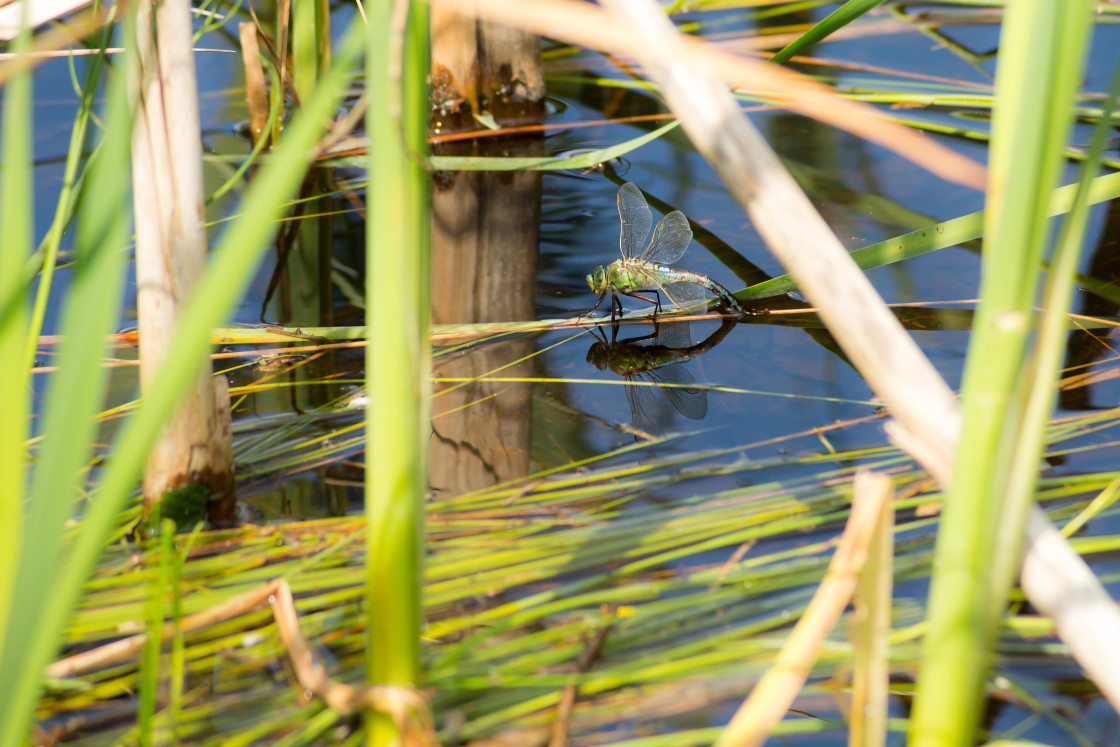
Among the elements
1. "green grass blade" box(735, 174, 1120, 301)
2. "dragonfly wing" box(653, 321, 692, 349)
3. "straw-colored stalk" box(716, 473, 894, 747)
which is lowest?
"straw-colored stalk" box(716, 473, 894, 747)

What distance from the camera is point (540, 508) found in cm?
141

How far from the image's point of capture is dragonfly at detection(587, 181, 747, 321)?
2086 millimetres

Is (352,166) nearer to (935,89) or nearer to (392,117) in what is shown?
(935,89)

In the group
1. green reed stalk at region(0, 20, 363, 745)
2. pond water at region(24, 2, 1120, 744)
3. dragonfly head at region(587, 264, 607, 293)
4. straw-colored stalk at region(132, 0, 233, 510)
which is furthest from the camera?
dragonfly head at region(587, 264, 607, 293)

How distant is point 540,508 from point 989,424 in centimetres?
88

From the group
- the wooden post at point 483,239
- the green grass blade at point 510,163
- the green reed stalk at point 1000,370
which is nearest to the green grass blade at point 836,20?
the green reed stalk at point 1000,370

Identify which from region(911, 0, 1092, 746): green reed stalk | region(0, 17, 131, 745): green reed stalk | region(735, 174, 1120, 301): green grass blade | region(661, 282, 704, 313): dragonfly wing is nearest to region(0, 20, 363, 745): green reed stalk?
region(0, 17, 131, 745): green reed stalk

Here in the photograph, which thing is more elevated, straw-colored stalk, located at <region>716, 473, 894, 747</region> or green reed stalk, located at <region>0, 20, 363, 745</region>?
green reed stalk, located at <region>0, 20, 363, 745</region>

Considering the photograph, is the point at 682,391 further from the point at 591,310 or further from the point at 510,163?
the point at 510,163

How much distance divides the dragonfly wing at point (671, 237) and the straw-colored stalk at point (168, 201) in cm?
128

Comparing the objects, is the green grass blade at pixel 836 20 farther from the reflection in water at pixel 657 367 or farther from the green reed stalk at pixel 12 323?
the green reed stalk at pixel 12 323

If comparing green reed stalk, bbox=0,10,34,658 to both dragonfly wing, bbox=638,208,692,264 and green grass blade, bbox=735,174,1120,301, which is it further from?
dragonfly wing, bbox=638,208,692,264

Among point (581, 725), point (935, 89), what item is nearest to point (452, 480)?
point (581, 725)

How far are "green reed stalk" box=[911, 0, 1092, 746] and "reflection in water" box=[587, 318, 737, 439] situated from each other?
97 cm
